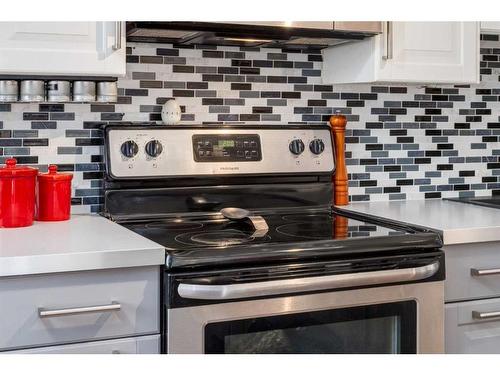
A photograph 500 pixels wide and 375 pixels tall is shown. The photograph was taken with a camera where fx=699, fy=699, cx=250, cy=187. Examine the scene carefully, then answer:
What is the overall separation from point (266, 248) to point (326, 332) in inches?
10.6

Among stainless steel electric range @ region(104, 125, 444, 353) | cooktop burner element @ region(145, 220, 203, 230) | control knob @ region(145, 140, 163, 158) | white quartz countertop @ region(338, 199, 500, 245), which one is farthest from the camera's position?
control knob @ region(145, 140, 163, 158)

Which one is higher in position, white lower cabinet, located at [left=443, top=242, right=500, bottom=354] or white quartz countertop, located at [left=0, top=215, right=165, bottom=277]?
white quartz countertop, located at [left=0, top=215, right=165, bottom=277]

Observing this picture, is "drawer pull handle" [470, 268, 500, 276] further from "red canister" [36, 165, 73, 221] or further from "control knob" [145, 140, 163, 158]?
"red canister" [36, 165, 73, 221]

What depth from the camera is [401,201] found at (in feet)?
8.61

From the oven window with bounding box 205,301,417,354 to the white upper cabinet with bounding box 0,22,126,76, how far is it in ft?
2.58

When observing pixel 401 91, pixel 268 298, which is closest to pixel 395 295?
pixel 268 298


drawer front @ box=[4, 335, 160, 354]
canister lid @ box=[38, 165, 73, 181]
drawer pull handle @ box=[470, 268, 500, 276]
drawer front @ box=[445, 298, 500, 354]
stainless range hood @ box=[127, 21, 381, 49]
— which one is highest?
stainless range hood @ box=[127, 21, 381, 49]

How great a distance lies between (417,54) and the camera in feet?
7.40

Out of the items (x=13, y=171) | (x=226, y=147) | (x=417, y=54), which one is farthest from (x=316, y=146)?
(x=13, y=171)

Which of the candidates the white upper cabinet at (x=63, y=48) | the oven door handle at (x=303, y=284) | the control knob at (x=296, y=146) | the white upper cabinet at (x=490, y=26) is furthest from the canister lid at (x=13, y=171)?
the white upper cabinet at (x=490, y=26)

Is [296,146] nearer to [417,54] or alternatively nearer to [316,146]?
[316,146]

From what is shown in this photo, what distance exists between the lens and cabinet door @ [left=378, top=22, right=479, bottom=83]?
2.22 meters

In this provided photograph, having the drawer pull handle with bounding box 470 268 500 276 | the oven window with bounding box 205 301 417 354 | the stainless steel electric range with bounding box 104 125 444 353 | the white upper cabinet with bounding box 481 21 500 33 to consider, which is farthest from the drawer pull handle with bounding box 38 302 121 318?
the white upper cabinet with bounding box 481 21 500 33

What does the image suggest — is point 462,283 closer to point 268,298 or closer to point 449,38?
point 268,298
